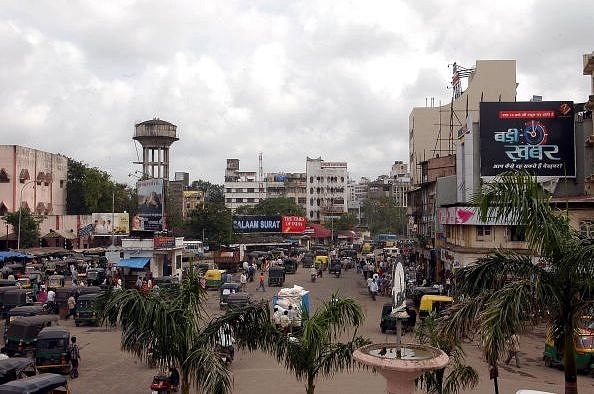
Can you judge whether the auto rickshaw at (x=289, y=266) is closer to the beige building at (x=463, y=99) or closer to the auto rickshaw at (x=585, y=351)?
the beige building at (x=463, y=99)

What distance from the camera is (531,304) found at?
30.4ft

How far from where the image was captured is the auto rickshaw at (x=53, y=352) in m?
17.8

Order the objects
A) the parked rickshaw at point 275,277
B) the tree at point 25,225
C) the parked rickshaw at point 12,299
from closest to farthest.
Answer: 1. the parked rickshaw at point 12,299
2. the parked rickshaw at point 275,277
3. the tree at point 25,225

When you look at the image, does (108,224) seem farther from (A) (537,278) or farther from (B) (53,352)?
(A) (537,278)

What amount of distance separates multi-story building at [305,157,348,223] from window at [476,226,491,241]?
8877cm

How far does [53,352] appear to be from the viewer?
18.1m

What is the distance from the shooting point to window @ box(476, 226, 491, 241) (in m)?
32.3

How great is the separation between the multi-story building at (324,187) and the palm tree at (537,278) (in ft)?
365

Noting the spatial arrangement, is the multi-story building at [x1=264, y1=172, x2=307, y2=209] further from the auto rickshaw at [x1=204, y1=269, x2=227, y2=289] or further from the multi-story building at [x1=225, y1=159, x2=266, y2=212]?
the auto rickshaw at [x1=204, y1=269, x2=227, y2=289]

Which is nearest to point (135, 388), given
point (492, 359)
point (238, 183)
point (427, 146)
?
point (492, 359)

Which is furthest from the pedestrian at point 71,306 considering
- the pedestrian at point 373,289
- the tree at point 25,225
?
the tree at point 25,225

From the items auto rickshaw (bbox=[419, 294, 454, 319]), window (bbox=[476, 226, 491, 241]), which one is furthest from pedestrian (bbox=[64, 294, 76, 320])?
window (bbox=[476, 226, 491, 241])

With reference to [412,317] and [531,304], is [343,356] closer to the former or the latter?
[531,304]

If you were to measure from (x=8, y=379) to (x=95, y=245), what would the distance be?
6667 cm
